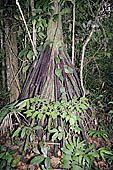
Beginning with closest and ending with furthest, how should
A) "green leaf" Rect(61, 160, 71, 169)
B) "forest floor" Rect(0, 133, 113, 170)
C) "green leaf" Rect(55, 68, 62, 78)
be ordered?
"green leaf" Rect(61, 160, 71, 169) < "forest floor" Rect(0, 133, 113, 170) < "green leaf" Rect(55, 68, 62, 78)

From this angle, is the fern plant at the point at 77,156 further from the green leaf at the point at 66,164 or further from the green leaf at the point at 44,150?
the green leaf at the point at 44,150

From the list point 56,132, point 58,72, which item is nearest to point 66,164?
point 56,132

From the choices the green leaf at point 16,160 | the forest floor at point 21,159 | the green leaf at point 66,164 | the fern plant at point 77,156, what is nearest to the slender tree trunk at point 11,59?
the forest floor at point 21,159

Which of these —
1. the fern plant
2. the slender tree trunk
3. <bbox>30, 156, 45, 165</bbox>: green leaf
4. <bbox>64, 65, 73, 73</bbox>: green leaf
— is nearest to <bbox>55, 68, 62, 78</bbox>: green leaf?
<bbox>64, 65, 73, 73</bbox>: green leaf

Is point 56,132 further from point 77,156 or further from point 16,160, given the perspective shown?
point 16,160

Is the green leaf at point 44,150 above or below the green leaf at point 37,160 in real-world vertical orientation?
above

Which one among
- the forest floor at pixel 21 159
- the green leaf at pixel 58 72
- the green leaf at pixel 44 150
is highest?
the green leaf at pixel 58 72

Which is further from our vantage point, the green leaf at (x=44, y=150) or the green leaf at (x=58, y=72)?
the green leaf at (x=58, y=72)

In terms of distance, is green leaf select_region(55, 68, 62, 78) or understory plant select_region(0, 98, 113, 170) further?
green leaf select_region(55, 68, 62, 78)

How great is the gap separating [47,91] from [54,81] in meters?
0.10

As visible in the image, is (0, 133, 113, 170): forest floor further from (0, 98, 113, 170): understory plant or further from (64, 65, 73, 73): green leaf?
(64, 65, 73, 73): green leaf

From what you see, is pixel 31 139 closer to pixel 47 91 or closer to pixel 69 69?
pixel 47 91

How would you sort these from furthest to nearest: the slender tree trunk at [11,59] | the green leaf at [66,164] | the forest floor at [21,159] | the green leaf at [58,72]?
the slender tree trunk at [11,59]
the green leaf at [58,72]
the forest floor at [21,159]
the green leaf at [66,164]

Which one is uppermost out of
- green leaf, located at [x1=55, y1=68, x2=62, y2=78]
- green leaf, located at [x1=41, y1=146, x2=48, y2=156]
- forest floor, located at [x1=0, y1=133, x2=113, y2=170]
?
green leaf, located at [x1=55, y1=68, x2=62, y2=78]
